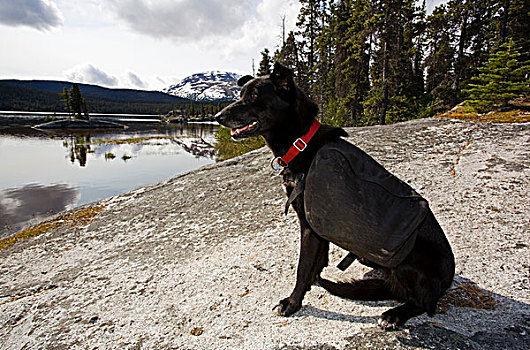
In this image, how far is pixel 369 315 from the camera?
2.95 metres

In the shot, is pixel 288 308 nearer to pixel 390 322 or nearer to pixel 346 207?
pixel 390 322

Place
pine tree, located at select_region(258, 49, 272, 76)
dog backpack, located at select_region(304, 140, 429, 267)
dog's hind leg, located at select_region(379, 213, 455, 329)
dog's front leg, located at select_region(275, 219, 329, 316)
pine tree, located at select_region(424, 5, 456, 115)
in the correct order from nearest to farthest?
1. dog backpack, located at select_region(304, 140, 429, 267)
2. dog's hind leg, located at select_region(379, 213, 455, 329)
3. dog's front leg, located at select_region(275, 219, 329, 316)
4. pine tree, located at select_region(424, 5, 456, 115)
5. pine tree, located at select_region(258, 49, 272, 76)

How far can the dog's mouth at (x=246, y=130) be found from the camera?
10.2 feet

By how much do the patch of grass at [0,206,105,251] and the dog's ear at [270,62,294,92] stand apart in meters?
7.10

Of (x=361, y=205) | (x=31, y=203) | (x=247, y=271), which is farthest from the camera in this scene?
(x=31, y=203)

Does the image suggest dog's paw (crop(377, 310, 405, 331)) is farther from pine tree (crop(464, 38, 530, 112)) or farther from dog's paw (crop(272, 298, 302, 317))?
pine tree (crop(464, 38, 530, 112))

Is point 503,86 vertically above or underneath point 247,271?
above

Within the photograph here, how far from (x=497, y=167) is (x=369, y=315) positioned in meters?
5.44

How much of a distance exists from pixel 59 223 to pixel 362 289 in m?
8.52

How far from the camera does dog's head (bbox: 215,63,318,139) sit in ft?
9.77

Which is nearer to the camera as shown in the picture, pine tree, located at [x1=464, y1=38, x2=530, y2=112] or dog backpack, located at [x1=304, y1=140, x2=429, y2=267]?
dog backpack, located at [x1=304, y1=140, x2=429, y2=267]

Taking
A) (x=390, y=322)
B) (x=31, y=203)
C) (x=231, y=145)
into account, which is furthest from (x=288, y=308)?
(x=231, y=145)

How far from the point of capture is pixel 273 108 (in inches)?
119

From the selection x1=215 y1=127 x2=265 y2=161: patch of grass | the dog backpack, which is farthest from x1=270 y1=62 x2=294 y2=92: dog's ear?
x1=215 y1=127 x2=265 y2=161: patch of grass
